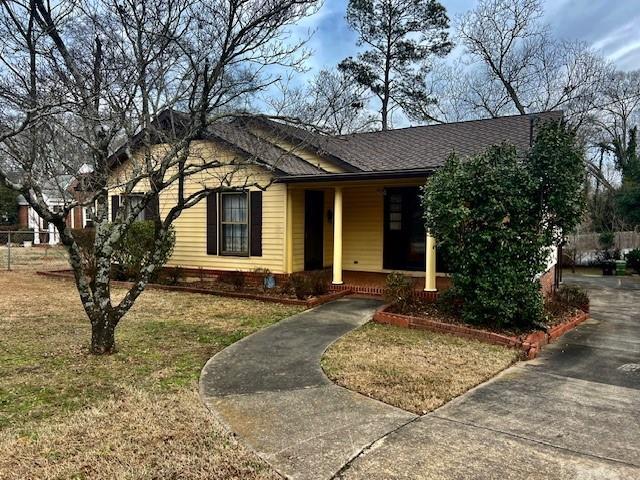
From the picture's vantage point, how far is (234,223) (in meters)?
11.7

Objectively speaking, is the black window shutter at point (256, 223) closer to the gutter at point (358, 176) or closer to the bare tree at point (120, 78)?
the gutter at point (358, 176)

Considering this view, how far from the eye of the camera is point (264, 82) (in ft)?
25.8

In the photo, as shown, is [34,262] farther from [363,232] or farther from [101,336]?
[101,336]

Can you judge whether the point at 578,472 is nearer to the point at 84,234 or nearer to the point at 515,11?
the point at 84,234

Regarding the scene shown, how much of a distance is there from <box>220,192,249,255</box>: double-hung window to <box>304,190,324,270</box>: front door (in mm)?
1466

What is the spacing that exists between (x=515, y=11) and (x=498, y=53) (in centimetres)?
213

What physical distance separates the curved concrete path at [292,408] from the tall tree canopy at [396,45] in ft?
67.5

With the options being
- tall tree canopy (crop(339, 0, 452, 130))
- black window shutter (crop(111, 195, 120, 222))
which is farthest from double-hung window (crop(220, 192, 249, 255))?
tall tree canopy (crop(339, 0, 452, 130))

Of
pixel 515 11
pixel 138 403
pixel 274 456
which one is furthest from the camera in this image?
pixel 515 11

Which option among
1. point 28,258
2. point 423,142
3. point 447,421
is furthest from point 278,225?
point 28,258

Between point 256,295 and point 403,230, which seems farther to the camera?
point 403,230

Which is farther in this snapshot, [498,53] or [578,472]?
[498,53]

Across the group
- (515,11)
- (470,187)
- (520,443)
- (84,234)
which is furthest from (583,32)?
(520,443)

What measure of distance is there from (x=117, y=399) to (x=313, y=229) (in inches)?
319
